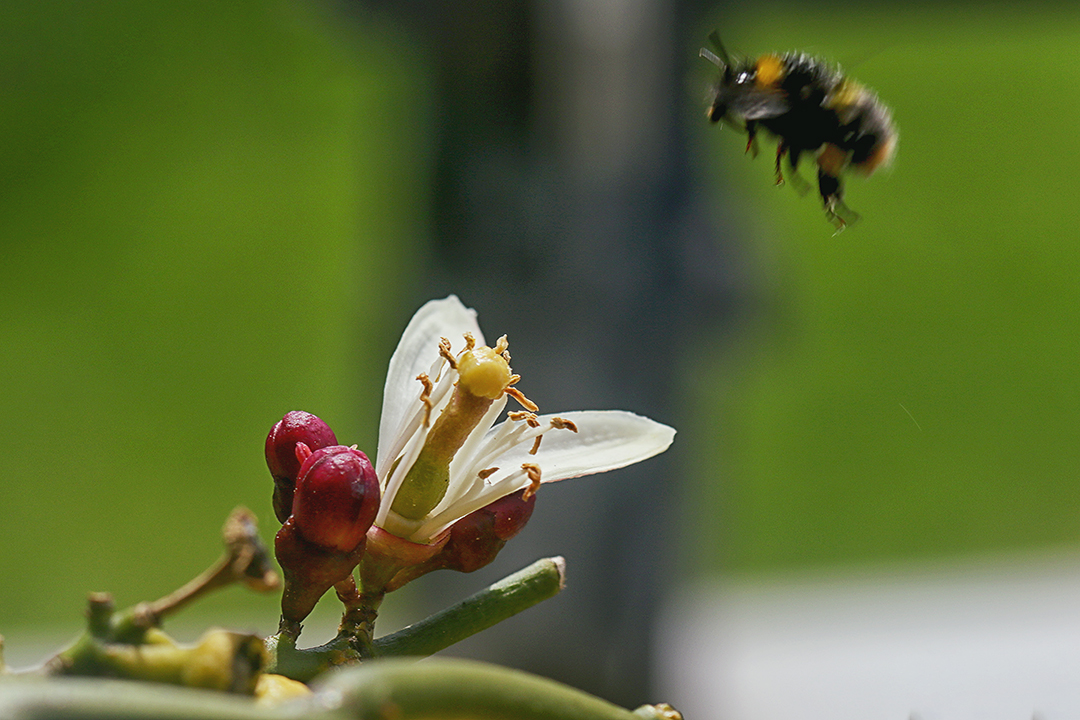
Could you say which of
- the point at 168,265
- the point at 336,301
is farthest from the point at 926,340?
the point at 168,265

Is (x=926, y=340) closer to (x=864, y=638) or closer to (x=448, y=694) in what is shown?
(x=864, y=638)

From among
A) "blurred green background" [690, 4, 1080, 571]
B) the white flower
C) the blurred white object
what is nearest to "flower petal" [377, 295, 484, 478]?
the white flower

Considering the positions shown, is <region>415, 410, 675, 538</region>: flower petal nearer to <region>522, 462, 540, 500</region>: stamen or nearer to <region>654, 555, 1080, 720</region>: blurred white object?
<region>522, 462, 540, 500</region>: stamen

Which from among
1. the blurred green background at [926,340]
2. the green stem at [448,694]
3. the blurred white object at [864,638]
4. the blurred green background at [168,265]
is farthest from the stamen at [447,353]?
the blurred green background at [926,340]

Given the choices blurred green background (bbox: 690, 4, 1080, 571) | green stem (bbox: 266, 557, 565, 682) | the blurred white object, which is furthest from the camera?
blurred green background (bbox: 690, 4, 1080, 571)

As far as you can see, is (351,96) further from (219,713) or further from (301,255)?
(219,713)

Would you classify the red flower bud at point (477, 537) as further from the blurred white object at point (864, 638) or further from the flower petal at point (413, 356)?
the blurred white object at point (864, 638)
